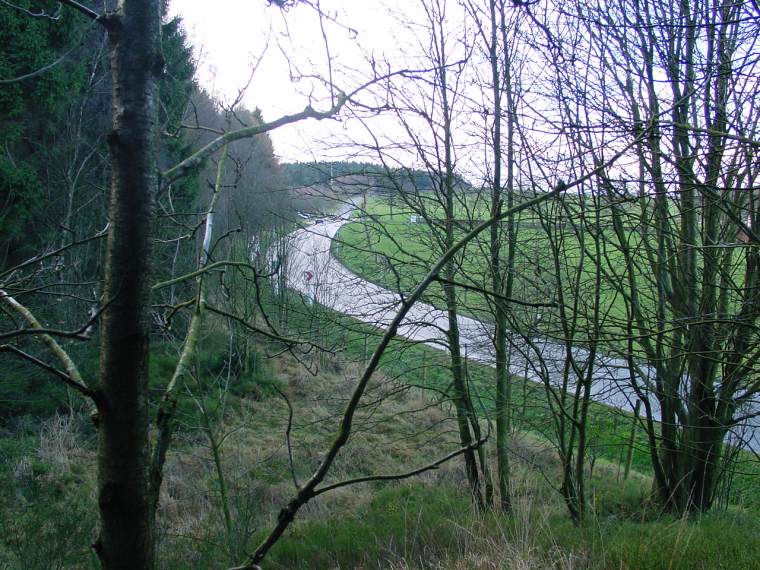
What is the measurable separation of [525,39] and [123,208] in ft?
19.8

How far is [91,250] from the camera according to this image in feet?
41.4

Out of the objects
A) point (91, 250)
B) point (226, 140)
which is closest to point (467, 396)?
point (226, 140)

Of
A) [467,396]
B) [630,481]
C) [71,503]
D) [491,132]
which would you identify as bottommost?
[71,503]

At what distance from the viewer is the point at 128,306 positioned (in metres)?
1.26

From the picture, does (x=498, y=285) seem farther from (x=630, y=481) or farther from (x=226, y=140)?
(x=226, y=140)

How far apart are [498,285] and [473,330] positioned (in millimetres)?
1242

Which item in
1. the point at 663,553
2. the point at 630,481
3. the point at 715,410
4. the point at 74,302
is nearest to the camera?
the point at 663,553

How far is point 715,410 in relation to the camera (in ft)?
20.2

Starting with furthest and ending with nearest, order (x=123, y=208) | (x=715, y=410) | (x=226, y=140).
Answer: (x=715, y=410) → (x=226, y=140) → (x=123, y=208)

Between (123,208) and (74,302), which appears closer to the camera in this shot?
(123,208)

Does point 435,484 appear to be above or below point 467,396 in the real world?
below

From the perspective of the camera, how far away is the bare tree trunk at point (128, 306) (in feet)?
4.09

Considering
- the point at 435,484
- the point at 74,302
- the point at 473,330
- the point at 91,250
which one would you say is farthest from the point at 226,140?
the point at 91,250

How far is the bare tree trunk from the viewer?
1246mm
